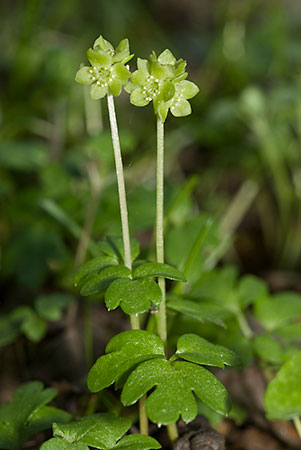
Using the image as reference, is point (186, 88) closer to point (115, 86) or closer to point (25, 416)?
point (115, 86)

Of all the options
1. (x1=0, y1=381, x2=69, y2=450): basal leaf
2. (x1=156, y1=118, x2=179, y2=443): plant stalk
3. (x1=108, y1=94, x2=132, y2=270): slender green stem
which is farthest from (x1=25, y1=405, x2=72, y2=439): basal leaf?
(x1=108, y1=94, x2=132, y2=270): slender green stem

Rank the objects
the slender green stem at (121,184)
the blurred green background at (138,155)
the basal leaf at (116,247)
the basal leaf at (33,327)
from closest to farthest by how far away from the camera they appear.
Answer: the slender green stem at (121,184)
the basal leaf at (116,247)
the basal leaf at (33,327)
the blurred green background at (138,155)

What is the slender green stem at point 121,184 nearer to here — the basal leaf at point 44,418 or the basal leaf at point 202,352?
the basal leaf at point 202,352

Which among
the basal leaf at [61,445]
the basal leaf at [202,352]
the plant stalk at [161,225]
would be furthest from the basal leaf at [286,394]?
the basal leaf at [61,445]

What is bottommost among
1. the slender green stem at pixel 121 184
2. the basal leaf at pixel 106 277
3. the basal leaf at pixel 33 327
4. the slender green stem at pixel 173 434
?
the slender green stem at pixel 173 434

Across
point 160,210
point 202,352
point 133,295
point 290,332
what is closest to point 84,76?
point 160,210

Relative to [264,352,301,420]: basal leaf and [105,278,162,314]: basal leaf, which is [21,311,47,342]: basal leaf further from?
[264,352,301,420]: basal leaf

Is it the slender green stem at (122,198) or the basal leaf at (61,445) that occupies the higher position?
the slender green stem at (122,198)

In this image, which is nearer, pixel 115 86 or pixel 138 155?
pixel 115 86
